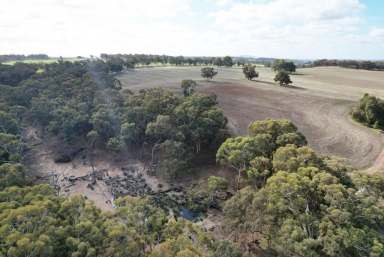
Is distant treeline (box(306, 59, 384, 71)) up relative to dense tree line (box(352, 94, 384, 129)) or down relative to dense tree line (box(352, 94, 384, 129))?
up

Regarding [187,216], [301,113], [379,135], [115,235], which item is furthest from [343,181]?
[301,113]

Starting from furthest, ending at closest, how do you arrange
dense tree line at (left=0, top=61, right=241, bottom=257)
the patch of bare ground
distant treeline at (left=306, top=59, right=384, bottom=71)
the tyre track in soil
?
distant treeline at (left=306, top=59, right=384, bottom=71)
the tyre track in soil
the patch of bare ground
dense tree line at (left=0, top=61, right=241, bottom=257)

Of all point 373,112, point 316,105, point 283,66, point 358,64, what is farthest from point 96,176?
point 358,64

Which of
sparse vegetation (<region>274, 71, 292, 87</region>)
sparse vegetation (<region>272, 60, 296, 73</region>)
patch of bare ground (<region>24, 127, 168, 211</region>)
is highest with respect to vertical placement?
sparse vegetation (<region>272, 60, 296, 73</region>)

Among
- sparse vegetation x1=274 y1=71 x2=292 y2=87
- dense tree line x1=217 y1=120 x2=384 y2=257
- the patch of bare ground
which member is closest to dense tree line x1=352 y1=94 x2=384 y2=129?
dense tree line x1=217 y1=120 x2=384 y2=257

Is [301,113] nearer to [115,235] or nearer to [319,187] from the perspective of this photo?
[319,187]

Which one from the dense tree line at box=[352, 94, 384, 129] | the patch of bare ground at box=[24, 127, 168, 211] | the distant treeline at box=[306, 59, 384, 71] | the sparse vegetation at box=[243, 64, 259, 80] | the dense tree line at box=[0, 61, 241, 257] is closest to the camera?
the dense tree line at box=[0, 61, 241, 257]

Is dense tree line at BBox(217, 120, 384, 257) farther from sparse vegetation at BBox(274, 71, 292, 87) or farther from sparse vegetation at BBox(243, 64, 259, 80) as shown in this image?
sparse vegetation at BBox(243, 64, 259, 80)

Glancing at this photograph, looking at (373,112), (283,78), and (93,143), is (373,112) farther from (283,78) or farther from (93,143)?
(93,143)
